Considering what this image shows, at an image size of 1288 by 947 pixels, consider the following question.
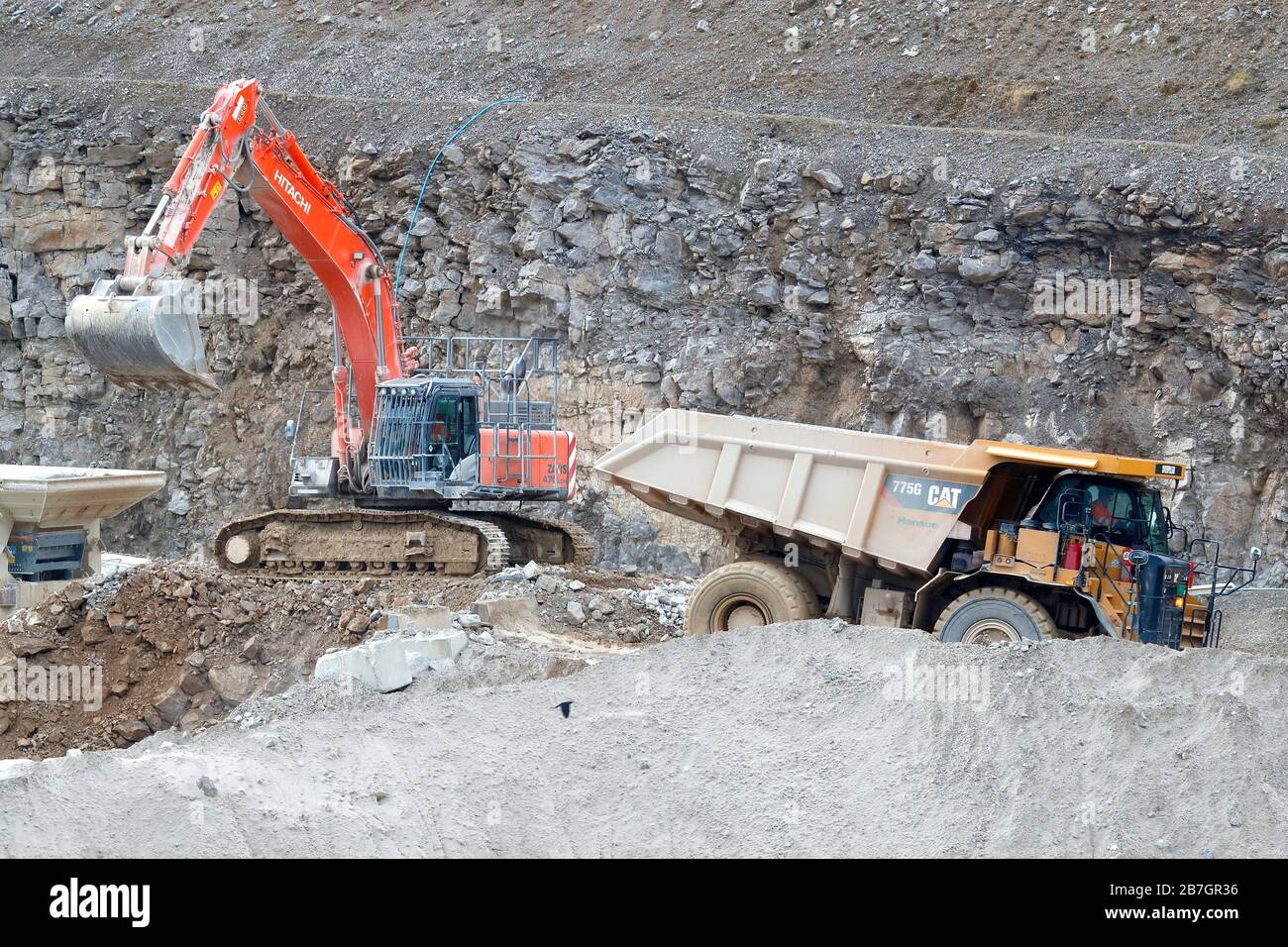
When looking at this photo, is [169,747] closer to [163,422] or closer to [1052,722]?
[1052,722]

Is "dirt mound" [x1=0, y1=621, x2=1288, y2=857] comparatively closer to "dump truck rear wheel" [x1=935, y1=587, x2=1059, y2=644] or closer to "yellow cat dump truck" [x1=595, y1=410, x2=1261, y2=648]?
"dump truck rear wheel" [x1=935, y1=587, x2=1059, y2=644]

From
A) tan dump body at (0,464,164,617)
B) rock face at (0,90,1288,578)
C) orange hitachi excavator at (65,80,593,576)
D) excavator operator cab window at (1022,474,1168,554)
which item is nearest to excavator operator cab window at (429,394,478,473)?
orange hitachi excavator at (65,80,593,576)

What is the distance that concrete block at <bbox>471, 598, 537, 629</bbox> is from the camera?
11023 millimetres

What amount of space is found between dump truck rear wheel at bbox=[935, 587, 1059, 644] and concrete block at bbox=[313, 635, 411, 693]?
11.7 ft

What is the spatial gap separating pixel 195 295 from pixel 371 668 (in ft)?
12.9

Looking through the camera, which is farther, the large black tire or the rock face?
the rock face

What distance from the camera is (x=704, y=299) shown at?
19281 millimetres

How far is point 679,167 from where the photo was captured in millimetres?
19547

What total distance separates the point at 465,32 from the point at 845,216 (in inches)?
389

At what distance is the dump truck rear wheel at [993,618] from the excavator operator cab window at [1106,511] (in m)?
0.55

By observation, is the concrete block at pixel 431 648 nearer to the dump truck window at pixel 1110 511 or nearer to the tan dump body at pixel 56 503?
the dump truck window at pixel 1110 511

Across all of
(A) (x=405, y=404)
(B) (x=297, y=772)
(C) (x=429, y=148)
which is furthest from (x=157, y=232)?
(C) (x=429, y=148)

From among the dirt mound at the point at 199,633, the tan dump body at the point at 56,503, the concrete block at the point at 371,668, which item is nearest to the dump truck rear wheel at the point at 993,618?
the dirt mound at the point at 199,633

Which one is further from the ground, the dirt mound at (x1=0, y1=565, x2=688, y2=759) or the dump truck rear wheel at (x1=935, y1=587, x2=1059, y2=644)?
the dump truck rear wheel at (x1=935, y1=587, x2=1059, y2=644)
